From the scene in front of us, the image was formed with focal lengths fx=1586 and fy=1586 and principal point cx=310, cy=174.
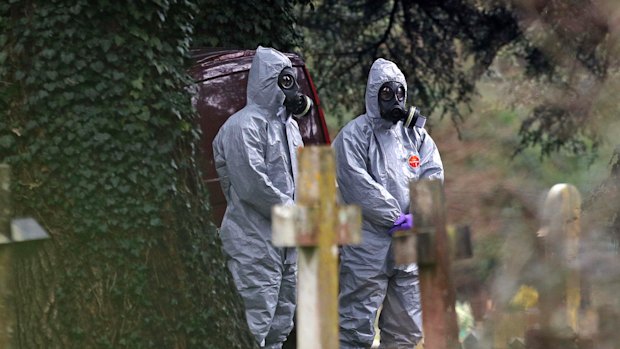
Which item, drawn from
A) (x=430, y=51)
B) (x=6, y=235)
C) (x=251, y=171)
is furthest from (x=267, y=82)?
(x=430, y=51)

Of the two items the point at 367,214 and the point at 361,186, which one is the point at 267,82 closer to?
the point at 361,186

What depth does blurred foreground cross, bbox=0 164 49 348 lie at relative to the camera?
5641 millimetres

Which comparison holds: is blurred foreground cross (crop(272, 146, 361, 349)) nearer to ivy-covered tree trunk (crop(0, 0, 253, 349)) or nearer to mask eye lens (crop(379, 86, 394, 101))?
ivy-covered tree trunk (crop(0, 0, 253, 349))

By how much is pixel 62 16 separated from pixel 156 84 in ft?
1.92

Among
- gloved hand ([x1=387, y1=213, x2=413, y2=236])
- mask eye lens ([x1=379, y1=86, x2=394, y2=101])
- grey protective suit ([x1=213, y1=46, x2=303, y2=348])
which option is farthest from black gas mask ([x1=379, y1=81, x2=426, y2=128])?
grey protective suit ([x1=213, y1=46, x2=303, y2=348])

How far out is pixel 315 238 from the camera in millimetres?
5566

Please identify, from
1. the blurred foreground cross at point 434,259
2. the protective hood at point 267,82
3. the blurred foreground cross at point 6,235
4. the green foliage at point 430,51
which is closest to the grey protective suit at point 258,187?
the protective hood at point 267,82

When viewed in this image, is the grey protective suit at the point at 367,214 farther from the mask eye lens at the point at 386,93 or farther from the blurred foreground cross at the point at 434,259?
the blurred foreground cross at the point at 434,259

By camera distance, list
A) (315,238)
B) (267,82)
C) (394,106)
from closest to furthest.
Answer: (315,238) → (267,82) → (394,106)

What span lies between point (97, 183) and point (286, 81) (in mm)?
1772

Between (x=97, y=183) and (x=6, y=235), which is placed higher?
(x=97, y=183)

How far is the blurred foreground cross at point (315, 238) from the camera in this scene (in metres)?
5.54

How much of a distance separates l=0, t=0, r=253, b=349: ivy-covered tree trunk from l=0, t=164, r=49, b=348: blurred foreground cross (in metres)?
1.84

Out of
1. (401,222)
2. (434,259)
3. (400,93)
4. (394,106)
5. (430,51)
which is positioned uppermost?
(430,51)
